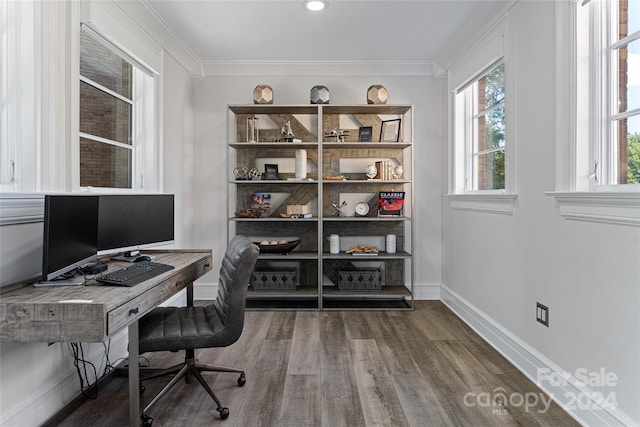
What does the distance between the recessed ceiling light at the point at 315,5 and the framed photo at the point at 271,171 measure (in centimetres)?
157

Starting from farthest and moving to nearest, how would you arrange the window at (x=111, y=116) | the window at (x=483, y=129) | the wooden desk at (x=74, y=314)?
the window at (x=483, y=129) → the window at (x=111, y=116) → the wooden desk at (x=74, y=314)

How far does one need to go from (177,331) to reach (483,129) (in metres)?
2.95

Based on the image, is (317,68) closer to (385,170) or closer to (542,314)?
(385,170)

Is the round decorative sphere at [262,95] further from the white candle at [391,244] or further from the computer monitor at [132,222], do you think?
the white candle at [391,244]

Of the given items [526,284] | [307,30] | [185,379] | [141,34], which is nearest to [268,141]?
[307,30]

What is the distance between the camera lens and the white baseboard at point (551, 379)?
1796 mm

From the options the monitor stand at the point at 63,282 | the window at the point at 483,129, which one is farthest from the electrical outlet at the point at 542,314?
the monitor stand at the point at 63,282

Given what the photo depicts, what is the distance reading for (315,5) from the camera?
112 inches

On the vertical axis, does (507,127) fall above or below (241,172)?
above

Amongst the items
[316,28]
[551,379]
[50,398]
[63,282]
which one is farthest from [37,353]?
[316,28]

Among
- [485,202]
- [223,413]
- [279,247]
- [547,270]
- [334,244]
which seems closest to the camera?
[223,413]

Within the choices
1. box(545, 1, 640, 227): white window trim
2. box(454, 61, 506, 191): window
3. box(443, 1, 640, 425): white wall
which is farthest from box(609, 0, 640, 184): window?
box(454, 61, 506, 191): window

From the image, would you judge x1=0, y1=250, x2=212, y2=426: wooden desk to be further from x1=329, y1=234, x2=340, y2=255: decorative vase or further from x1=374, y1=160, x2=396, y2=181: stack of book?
x1=374, y1=160, x2=396, y2=181: stack of book

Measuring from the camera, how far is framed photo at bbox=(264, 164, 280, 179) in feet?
12.9
